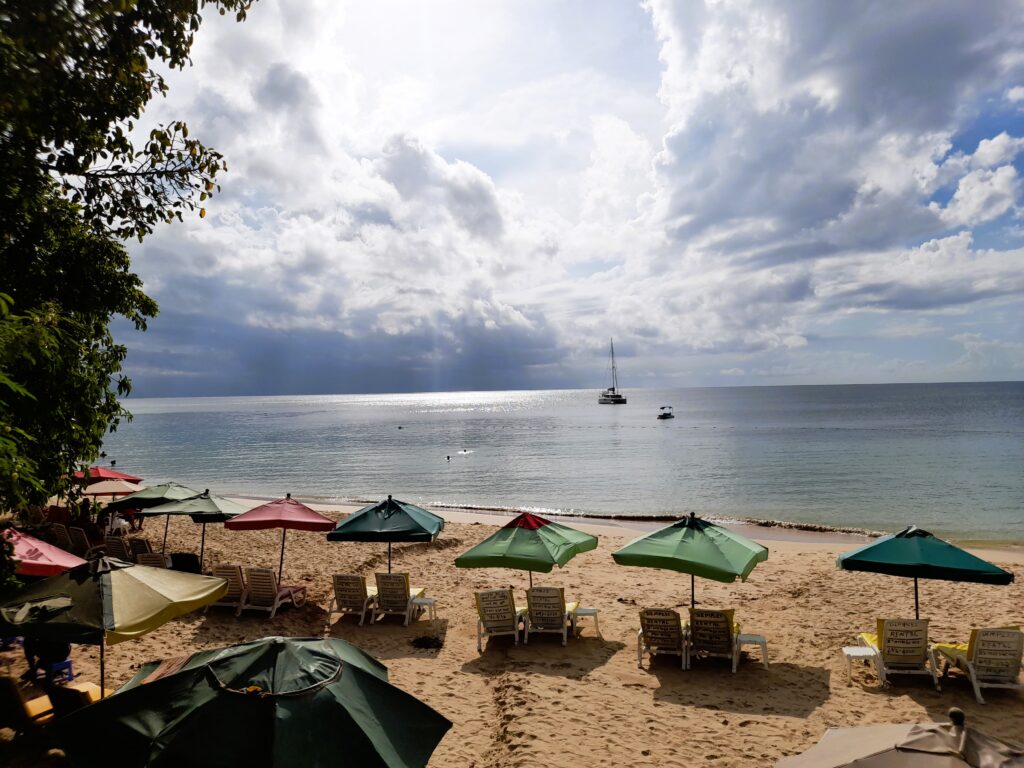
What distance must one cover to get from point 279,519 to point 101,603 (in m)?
5.79

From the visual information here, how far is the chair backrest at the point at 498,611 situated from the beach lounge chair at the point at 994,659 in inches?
248

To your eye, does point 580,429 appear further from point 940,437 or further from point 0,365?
point 0,365

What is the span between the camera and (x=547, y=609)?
33.9ft

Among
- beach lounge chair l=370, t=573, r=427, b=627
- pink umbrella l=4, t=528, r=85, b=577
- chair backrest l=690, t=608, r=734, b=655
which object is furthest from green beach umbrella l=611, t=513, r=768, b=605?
pink umbrella l=4, t=528, r=85, b=577

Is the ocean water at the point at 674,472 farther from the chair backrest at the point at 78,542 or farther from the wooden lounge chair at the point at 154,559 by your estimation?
the wooden lounge chair at the point at 154,559

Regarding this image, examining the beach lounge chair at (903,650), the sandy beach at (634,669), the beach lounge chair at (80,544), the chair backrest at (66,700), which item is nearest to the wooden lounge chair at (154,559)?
the sandy beach at (634,669)

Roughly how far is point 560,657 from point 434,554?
851 cm

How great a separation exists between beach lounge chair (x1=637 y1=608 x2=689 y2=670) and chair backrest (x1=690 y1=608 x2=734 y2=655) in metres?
0.23

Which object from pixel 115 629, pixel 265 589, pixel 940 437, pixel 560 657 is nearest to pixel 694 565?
pixel 560 657

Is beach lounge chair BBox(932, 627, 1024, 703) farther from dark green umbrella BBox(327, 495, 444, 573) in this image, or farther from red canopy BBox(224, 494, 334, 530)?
red canopy BBox(224, 494, 334, 530)

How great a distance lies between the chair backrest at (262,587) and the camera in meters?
11.4

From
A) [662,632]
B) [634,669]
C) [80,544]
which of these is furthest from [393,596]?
[80,544]

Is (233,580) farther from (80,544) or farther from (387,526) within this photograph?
(80,544)

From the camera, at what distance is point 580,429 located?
90.7 meters
